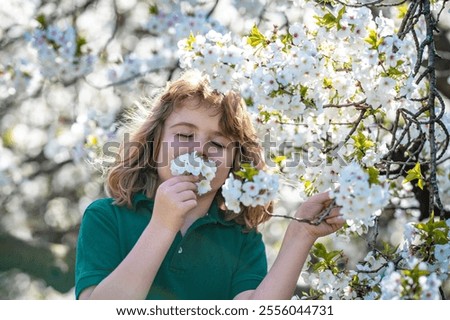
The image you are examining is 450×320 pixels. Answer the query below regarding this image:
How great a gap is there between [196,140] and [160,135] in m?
0.25

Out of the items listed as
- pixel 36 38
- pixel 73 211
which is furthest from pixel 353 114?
pixel 73 211

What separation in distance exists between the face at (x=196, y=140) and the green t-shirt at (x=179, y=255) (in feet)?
0.49

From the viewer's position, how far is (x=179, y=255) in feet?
8.73

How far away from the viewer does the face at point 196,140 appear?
262cm

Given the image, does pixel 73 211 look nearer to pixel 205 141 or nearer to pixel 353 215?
pixel 205 141

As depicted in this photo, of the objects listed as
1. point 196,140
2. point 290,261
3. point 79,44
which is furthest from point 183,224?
point 79,44

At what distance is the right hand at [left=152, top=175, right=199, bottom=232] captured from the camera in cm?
235

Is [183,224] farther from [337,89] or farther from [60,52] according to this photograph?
[60,52]

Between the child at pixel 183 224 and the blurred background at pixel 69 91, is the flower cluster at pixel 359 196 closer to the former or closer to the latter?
the child at pixel 183 224

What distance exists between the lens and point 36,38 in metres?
4.45

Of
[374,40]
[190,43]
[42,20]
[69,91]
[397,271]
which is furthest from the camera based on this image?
[69,91]

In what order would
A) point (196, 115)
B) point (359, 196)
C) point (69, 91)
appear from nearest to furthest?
point (359, 196) → point (196, 115) → point (69, 91)

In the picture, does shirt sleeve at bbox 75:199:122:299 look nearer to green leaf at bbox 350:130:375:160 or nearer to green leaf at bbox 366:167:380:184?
green leaf at bbox 350:130:375:160
